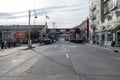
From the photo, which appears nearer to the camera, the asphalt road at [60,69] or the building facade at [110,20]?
the asphalt road at [60,69]

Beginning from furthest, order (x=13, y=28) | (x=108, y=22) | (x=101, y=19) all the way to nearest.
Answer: (x=13, y=28) < (x=101, y=19) < (x=108, y=22)

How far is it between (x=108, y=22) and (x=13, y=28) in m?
86.6

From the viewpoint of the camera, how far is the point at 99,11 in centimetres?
8138

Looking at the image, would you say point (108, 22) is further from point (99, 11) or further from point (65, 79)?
point (65, 79)

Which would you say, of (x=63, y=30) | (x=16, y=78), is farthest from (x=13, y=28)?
(x=16, y=78)

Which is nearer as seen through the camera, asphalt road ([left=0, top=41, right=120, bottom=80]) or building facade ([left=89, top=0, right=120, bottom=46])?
asphalt road ([left=0, top=41, right=120, bottom=80])

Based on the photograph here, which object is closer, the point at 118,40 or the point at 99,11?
the point at 118,40

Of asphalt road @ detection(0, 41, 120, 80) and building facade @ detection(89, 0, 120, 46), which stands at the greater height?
building facade @ detection(89, 0, 120, 46)

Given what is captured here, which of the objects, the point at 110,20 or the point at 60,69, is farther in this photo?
the point at 110,20

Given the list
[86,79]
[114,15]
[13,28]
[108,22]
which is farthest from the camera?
[13,28]

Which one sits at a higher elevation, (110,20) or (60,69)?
(110,20)

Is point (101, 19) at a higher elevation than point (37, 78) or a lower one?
higher

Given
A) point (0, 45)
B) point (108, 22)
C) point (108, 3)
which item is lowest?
point (0, 45)

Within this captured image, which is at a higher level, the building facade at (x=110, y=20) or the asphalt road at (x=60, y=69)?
the building facade at (x=110, y=20)
